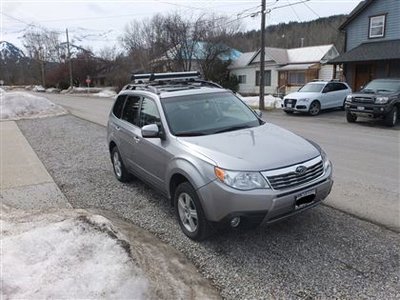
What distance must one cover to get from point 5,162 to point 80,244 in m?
5.96

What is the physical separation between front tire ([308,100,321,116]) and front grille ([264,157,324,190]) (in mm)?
15147

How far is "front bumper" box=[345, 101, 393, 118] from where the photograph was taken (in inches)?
549

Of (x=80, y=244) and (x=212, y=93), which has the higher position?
(x=212, y=93)

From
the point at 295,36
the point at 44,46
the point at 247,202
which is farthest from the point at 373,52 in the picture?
the point at 44,46

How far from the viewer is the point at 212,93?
557cm

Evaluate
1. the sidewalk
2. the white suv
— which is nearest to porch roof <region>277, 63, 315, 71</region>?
the white suv

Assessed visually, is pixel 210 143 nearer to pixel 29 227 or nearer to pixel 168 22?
pixel 29 227

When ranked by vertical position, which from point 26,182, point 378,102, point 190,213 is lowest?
point 26,182

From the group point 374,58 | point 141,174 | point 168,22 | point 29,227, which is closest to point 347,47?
point 374,58

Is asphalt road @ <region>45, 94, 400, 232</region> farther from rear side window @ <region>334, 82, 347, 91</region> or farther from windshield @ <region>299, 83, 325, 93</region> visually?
rear side window @ <region>334, 82, 347, 91</region>

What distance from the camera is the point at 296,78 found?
37.9m

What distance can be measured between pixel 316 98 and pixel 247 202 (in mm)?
16266

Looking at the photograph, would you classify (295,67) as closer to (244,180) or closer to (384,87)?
(384,87)

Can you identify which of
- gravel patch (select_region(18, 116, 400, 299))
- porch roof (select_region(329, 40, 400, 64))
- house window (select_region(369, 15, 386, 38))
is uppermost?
house window (select_region(369, 15, 386, 38))
